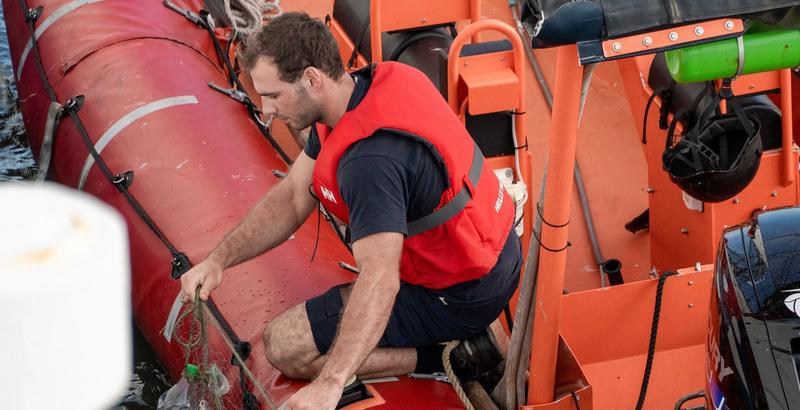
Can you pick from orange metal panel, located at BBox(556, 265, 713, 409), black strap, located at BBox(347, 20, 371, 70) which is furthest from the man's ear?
black strap, located at BBox(347, 20, 371, 70)

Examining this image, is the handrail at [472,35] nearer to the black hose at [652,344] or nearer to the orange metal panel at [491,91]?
the orange metal panel at [491,91]

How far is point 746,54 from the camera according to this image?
6.37ft

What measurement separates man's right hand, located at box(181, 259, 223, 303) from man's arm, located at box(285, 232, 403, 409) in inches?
19.6

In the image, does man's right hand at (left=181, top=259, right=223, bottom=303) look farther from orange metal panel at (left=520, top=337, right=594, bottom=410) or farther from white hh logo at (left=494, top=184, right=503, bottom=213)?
orange metal panel at (left=520, top=337, right=594, bottom=410)

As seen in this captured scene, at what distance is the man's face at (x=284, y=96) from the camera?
7.48ft

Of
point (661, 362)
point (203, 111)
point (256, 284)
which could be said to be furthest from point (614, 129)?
point (256, 284)

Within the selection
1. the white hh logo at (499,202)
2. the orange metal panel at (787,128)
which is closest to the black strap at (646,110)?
the orange metal panel at (787,128)

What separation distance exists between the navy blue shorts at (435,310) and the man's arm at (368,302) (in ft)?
1.16

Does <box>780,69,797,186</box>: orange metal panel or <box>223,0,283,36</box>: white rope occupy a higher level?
<box>223,0,283,36</box>: white rope

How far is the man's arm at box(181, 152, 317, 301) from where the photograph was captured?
2.59 meters

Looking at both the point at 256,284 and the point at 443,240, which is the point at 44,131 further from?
the point at 443,240

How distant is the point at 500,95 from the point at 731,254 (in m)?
1.10

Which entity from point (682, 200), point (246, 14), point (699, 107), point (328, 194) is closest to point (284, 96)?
point (328, 194)

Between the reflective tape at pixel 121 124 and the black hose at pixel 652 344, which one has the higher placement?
the reflective tape at pixel 121 124
